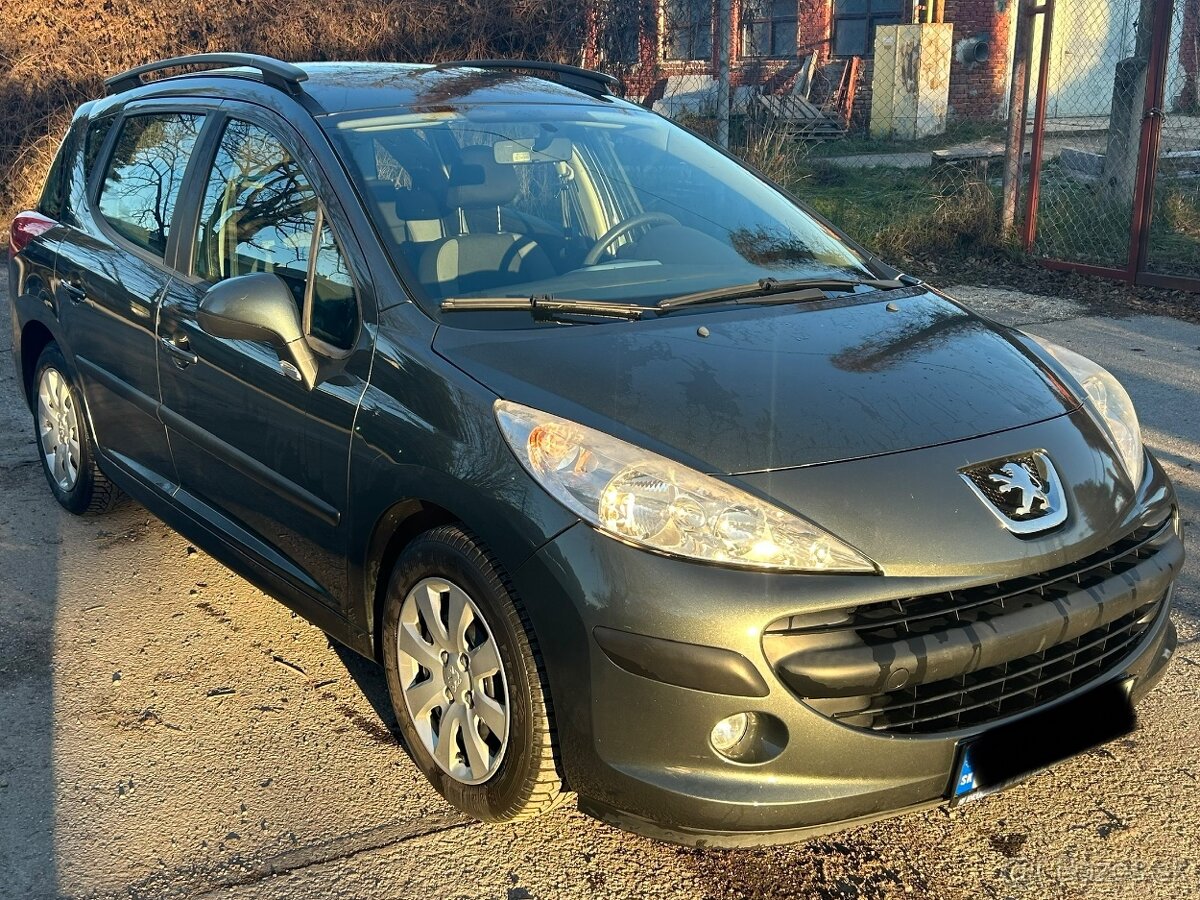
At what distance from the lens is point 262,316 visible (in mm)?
3021

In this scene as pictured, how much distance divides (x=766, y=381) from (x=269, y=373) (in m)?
1.37

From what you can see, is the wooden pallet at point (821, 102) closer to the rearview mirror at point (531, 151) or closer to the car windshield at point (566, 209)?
the car windshield at point (566, 209)

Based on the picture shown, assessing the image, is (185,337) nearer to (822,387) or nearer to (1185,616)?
(822,387)

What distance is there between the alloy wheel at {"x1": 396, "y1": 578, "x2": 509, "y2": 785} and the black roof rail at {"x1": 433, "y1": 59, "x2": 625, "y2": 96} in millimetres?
2367

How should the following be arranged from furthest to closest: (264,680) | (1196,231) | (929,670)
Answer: (1196,231) < (264,680) < (929,670)

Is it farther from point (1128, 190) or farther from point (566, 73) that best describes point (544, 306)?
point (1128, 190)

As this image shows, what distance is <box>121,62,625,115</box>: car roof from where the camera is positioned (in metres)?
3.59

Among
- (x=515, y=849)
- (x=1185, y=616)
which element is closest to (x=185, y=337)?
(x=515, y=849)

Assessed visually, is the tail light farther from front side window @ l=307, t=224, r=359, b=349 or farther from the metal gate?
the metal gate

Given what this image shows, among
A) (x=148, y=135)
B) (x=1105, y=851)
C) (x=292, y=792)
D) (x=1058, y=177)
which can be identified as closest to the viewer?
(x=1105, y=851)

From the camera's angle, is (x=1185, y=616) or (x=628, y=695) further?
(x=1185, y=616)

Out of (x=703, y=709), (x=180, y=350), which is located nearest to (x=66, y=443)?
(x=180, y=350)

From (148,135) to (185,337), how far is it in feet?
3.56

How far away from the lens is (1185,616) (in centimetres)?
373
